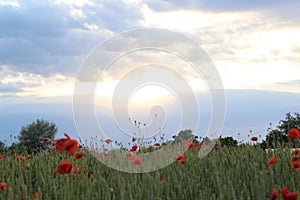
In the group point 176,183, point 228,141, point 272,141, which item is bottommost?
point 176,183

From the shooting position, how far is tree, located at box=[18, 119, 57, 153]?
1234cm

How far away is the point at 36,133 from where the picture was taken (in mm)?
12906

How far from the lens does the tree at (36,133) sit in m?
12.3

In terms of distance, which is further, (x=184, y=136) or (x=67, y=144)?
(x=184, y=136)

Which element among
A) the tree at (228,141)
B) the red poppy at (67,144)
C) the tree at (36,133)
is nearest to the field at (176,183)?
the red poppy at (67,144)

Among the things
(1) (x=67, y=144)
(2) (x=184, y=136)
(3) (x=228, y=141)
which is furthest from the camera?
(3) (x=228, y=141)

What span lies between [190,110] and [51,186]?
86.6 inches

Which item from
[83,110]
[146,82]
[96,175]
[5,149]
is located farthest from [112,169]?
[5,149]

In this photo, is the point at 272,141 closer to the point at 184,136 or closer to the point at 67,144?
the point at 184,136

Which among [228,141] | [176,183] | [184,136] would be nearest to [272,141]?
[228,141]

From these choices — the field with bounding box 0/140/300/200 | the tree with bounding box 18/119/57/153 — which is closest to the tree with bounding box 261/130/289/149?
the field with bounding box 0/140/300/200

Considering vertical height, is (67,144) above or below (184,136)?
below

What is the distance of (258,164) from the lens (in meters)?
5.21

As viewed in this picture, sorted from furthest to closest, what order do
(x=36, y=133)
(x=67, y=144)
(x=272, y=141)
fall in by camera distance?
(x=36, y=133)
(x=272, y=141)
(x=67, y=144)
